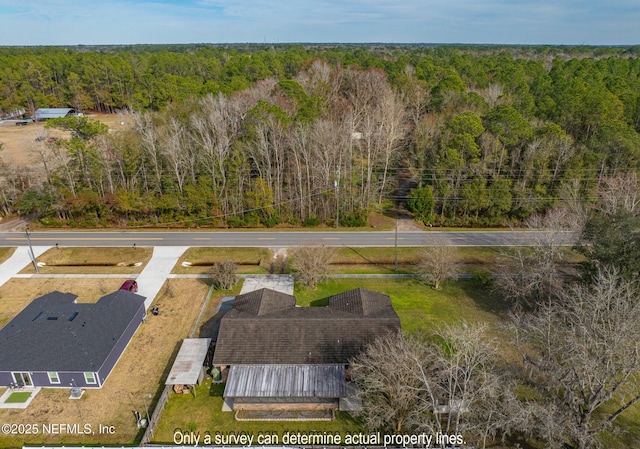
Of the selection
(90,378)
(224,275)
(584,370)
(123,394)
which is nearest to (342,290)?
(224,275)

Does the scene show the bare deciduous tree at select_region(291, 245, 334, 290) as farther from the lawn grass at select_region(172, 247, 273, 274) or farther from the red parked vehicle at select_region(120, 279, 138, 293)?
the red parked vehicle at select_region(120, 279, 138, 293)

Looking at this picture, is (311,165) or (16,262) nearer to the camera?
(16,262)

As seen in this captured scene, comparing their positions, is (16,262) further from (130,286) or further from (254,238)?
(254,238)

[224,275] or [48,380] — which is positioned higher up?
[224,275]

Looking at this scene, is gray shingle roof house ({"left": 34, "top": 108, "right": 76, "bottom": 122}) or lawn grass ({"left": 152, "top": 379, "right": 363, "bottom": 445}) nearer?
lawn grass ({"left": 152, "top": 379, "right": 363, "bottom": 445})

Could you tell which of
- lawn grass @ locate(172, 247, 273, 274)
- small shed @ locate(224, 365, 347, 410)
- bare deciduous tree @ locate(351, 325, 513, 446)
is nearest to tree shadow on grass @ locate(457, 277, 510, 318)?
bare deciduous tree @ locate(351, 325, 513, 446)

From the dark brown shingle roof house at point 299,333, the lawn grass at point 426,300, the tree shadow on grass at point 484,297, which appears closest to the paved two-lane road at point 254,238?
the tree shadow on grass at point 484,297

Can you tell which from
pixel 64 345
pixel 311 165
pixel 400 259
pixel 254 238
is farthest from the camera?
pixel 311 165
